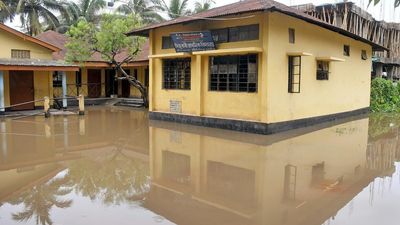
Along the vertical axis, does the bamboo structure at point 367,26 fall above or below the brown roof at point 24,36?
above

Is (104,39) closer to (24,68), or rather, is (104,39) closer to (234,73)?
(24,68)

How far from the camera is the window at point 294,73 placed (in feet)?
43.8

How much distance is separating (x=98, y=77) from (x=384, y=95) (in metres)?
17.8

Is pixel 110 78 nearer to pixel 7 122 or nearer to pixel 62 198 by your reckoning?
pixel 7 122

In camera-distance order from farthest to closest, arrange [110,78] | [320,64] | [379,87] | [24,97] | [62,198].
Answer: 1. [110,78]
2. [379,87]
3. [24,97]
4. [320,64]
5. [62,198]

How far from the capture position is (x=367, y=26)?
27.2m

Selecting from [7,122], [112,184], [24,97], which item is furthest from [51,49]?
[112,184]

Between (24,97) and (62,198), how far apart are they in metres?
15.0

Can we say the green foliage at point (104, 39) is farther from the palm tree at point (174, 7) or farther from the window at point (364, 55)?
the palm tree at point (174, 7)

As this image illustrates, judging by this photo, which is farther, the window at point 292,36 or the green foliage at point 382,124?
the green foliage at point 382,124

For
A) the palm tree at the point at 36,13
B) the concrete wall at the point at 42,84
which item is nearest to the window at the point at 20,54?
the concrete wall at the point at 42,84

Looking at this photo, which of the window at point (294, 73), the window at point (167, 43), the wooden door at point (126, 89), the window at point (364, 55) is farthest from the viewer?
the wooden door at point (126, 89)

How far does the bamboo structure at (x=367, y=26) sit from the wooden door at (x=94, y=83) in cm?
1368

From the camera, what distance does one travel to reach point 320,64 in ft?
50.4
